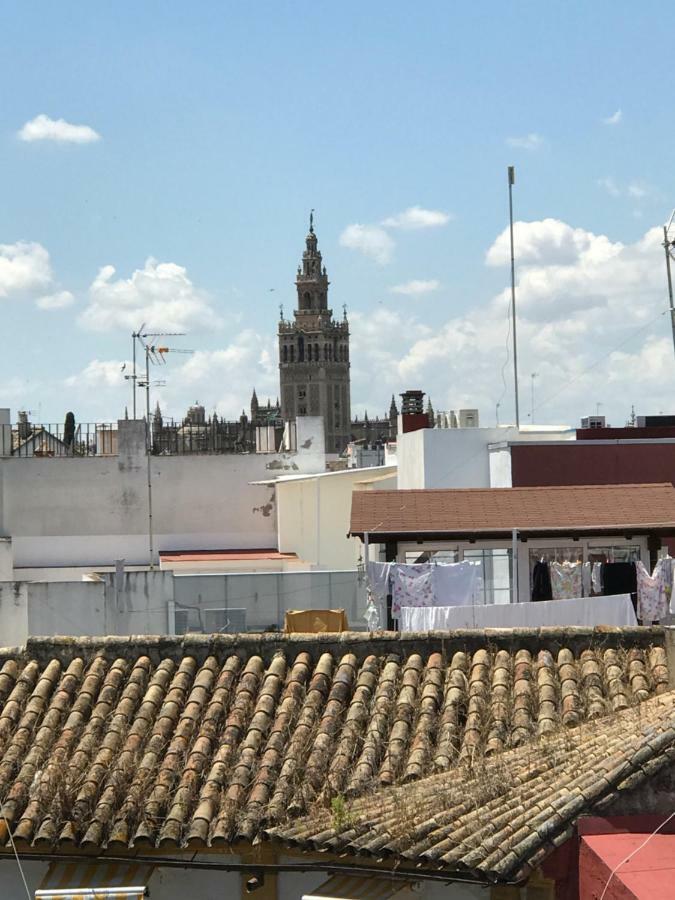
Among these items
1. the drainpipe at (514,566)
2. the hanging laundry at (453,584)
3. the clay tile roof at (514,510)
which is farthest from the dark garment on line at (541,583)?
the hanging laundry at (453,584)

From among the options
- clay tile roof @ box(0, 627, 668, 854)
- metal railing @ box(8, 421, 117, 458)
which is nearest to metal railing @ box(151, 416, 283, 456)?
metal railing @ box(8, 421, 117, 458)

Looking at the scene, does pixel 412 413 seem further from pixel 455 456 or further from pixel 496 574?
pixel 496 574

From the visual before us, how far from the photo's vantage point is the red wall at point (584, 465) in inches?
1123

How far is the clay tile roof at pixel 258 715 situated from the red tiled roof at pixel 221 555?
2281cm

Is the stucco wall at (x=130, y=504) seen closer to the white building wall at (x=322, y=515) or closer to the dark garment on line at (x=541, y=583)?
the white building wall at (x=322, y=515)

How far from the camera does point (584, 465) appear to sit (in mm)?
28672

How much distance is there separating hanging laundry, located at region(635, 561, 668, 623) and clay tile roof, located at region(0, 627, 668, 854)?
6926 mm

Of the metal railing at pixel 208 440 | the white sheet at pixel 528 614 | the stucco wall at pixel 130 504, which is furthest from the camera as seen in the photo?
the metal railing at pixel 208 440

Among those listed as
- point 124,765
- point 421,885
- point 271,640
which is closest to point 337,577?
point 271,640

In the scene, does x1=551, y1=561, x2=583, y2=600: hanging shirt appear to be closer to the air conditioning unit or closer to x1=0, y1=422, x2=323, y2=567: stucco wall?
the air conditioning unit

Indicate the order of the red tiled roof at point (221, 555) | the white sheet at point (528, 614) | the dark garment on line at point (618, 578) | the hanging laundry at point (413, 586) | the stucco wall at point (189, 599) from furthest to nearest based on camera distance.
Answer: the red tiled roof at point (221, 555) < the stucco wall at point (189, 599) < the dark garment on line at point (618, 578) < the hanging laundry at point (413, 586) < the white sheet at point (528, 614)

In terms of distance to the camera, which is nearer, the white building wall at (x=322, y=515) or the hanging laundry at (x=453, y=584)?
the hanging laundry at (x=453, y=584)

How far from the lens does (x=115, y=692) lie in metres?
14.2

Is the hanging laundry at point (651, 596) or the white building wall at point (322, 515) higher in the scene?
the white building wall at point (322, 515)
